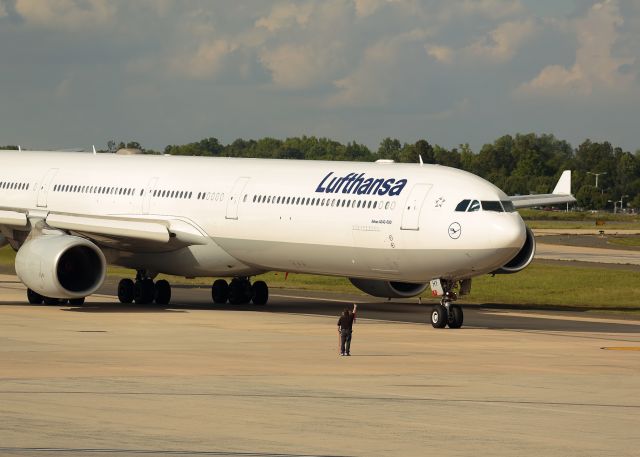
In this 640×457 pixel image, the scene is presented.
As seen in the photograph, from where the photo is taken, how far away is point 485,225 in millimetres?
38250

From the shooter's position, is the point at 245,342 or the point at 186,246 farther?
the point at 186,246

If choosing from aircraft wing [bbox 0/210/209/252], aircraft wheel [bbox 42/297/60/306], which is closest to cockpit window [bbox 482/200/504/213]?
aircraft wing [bbox 0/210/209/252]

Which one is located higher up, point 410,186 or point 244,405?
point 410,186

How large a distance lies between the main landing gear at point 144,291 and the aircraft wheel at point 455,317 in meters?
11.6

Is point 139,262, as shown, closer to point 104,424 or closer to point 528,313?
point 528,313

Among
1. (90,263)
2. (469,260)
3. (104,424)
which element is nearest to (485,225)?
(469,260)

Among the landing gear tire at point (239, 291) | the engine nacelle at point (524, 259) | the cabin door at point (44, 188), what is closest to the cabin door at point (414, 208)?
the engine nacelle at point (524, 259)

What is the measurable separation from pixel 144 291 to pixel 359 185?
9.71 meters

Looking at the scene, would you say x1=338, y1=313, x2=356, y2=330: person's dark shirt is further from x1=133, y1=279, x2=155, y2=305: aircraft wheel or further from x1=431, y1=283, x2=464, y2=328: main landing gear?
x1=133, y1=279, x2=155, y2=305: aircraft wheel

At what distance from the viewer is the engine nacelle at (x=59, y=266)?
42344 mm

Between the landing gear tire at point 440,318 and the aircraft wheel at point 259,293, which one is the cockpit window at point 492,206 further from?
the aircraft wheel at point 259,293

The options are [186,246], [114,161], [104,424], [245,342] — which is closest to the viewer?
[104,424]

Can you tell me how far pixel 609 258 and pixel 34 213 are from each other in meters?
45.0

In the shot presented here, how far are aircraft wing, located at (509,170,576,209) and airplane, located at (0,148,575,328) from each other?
0.78 ft
